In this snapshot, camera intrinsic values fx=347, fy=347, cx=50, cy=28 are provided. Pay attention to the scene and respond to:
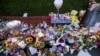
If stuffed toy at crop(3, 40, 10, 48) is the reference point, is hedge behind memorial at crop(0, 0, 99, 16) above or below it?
below

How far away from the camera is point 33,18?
470cm

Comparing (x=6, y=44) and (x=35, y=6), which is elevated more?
(x=6, y=44)

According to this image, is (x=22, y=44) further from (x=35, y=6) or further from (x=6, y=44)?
(x=35, y=6)

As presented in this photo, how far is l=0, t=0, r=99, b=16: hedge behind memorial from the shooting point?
16.6ft

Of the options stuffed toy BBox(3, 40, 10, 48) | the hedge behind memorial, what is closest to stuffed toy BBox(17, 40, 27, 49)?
stuffed toy BBox(3, 40, 10, 48)

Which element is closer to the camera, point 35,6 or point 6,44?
point 6,44

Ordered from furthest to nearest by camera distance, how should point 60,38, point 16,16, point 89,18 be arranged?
point 16,16 < point 89,18 < point 60,38

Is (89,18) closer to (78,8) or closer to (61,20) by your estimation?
(61,20)

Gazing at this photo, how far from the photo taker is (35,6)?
16.8ft

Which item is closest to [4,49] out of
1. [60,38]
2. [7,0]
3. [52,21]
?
[60,38]

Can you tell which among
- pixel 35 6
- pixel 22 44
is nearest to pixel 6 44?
pixel 22 44

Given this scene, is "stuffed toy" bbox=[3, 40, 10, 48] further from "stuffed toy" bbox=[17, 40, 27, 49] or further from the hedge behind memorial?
the hedge behind memorial

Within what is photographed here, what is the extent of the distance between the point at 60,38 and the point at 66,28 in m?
0.42

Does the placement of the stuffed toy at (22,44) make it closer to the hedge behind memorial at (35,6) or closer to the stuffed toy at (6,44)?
the stuffed toy at (6,44)
